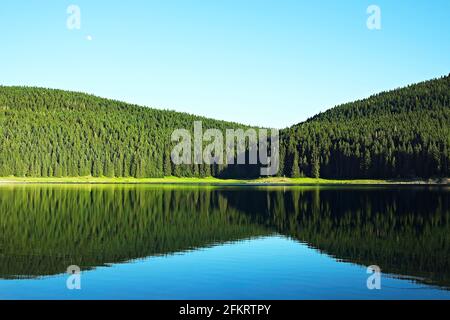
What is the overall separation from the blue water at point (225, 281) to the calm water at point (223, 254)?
2.3 inches

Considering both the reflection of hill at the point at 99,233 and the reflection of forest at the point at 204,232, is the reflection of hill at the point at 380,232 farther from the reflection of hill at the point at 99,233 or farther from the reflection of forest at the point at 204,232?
the reflection of hill at the point at 99,233

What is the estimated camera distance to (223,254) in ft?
141

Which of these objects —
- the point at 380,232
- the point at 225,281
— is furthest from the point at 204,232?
the point at 225,281

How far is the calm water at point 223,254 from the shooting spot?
31.1 m

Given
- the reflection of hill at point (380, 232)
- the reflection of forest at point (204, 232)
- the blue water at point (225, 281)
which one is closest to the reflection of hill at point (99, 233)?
the reflection of forest at point (204, 232)

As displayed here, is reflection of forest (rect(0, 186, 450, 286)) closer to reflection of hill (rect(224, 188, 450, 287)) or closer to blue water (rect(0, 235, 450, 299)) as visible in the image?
reflection of hill (rect(224, 188, 450, 287))

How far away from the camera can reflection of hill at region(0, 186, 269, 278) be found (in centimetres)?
4007

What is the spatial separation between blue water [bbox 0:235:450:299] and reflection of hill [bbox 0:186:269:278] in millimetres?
3245

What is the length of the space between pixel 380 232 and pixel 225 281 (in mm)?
26398

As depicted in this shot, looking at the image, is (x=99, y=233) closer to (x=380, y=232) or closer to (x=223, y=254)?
(x=223, y=254)

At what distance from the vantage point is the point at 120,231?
181 ft
